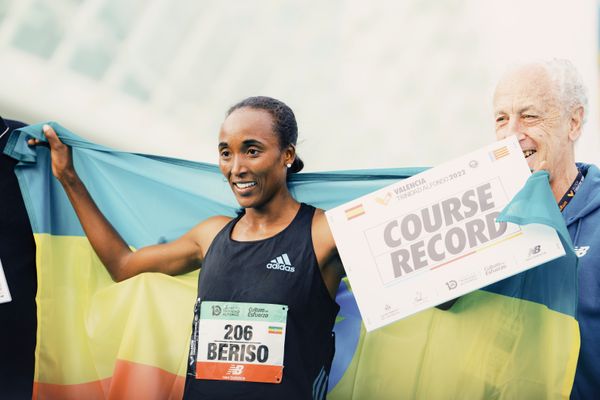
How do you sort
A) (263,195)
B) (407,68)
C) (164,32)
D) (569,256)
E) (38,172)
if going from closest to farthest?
(569,256) → (263,195) → (38,172) → (164,32) → (407,68)

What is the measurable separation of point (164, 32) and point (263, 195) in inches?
146

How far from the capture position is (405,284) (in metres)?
2.22

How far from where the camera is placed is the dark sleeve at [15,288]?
2.81m

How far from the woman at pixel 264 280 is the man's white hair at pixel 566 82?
3.10 feet

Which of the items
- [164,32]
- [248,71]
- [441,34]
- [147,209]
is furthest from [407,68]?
[147,209]

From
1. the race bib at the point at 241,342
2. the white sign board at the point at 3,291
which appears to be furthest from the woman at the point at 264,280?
the white sign board at the point at 3,291

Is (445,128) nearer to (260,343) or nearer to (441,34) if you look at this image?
(441,34)

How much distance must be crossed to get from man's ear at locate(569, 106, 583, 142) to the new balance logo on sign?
142cm

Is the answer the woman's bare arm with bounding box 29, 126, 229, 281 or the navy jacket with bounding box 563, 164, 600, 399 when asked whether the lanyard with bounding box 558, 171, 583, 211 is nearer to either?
the navy jacket with bounding box 563, 164, 600, 399

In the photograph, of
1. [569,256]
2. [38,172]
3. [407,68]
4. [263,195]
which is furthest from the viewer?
[407,68]

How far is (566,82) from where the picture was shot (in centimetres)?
262

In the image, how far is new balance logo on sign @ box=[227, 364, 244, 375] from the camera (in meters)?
2.29

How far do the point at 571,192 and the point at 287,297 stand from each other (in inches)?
42.9

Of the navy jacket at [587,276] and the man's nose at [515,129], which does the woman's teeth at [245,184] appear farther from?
the navy jacket at [587,276]
